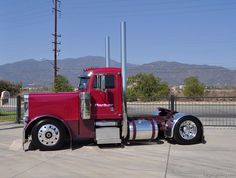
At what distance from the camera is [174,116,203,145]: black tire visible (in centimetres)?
1196

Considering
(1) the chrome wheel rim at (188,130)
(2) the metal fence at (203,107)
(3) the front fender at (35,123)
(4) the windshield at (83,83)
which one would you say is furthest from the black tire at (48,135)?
(2) the metal fence at (203,107)

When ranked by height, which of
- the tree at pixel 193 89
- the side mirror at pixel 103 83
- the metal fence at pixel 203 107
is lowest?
the metal fence at pixel 203 107

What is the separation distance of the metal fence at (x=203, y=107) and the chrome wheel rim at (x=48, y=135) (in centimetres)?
710

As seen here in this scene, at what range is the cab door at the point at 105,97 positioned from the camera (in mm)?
11688

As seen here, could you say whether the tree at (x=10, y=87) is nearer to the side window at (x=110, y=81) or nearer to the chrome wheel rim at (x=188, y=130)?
the side window at (x=110, y=81)

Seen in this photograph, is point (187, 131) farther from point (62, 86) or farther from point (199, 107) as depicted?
point (62, 86)

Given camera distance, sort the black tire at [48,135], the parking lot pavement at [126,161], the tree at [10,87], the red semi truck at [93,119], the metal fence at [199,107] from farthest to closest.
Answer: the tree at [10,87] → the metal fence at [199,107] → the red semi truck at [93,119] → the black tire at [48,135] → the parking lot pavement at [126,161]

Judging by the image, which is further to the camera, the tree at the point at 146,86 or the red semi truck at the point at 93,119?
the tree at the point at 146,86

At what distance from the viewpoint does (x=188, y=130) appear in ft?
39.8

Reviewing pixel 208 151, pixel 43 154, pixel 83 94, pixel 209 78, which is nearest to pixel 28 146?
pixel 43 154

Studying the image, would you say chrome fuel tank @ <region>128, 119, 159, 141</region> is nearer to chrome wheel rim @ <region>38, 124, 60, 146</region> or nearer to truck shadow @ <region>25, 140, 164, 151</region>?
truck shadow @ <region>25, 140, 164, 151</region>

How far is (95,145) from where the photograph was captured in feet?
39.6

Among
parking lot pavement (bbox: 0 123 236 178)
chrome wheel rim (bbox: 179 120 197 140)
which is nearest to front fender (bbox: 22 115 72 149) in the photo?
parking lot pavement (bbox: 0 123 236 178)

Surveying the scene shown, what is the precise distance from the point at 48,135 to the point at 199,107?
11.2 m
